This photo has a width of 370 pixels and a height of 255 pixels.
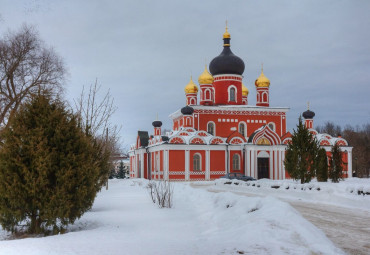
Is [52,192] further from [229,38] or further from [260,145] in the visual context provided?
[229,38]

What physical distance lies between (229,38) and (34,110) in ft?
121

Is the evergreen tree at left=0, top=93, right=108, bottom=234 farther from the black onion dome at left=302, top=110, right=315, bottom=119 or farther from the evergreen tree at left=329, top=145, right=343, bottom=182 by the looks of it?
the black onion dome at left=302, top=110, right=315, bottom=119

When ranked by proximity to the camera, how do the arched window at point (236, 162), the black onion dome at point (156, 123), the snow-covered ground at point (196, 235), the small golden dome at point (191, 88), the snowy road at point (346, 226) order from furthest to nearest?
the small golden dome at point (191, 88), the black onion dome at point (156, 123), the arched window at point (236, 162), the snowy road at point (346, 226), the snow-covered ground at point (196, 235)

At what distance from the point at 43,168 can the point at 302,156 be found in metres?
18.4

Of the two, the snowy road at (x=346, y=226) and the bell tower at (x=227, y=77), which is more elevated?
the bell tower at (x=227, y=77)

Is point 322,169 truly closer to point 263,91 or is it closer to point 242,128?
point 242,128

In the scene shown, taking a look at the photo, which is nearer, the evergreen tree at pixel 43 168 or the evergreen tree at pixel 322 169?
the evergreen tree at pixel 43 168

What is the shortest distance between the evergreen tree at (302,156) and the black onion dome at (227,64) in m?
19.4

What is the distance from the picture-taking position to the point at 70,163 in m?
9.73

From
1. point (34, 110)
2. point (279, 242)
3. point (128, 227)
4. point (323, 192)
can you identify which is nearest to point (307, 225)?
point (279, 242)

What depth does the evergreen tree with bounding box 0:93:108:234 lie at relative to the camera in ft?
30.4

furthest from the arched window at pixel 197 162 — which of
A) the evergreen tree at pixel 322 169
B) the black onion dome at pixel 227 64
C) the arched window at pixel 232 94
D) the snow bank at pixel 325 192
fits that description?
the evergreen tree at pixel 322 169

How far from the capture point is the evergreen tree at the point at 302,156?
24.2 metres

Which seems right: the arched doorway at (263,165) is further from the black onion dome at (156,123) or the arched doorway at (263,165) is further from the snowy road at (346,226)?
the snowy road at (346,226)
